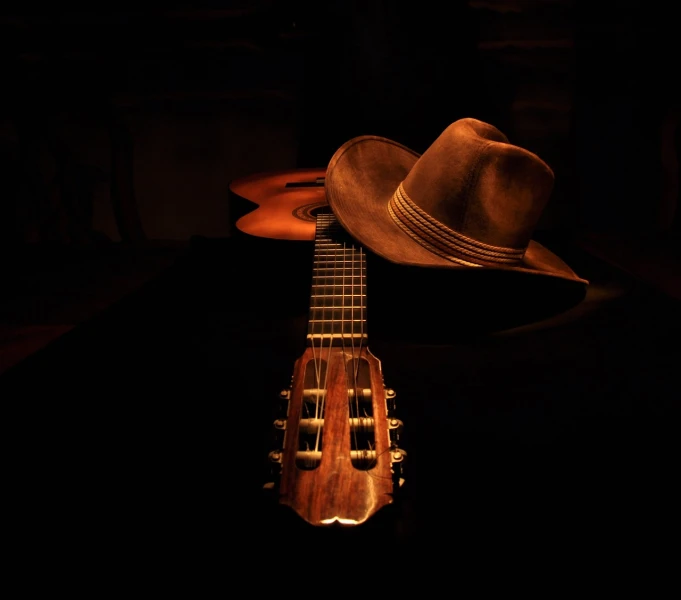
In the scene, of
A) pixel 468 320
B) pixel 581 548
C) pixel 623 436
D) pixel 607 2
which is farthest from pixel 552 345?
pixel 607 2

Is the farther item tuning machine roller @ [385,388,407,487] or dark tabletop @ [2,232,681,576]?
dark tabletop @ [2,232,681,576]

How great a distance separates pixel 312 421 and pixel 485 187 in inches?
Result: 23.2

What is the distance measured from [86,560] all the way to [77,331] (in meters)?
0.77

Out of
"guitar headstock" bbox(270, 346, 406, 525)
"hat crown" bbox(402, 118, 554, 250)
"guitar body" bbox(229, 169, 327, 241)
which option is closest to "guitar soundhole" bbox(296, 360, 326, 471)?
"guitar headstock" bbox(270, 346, 406, 525)

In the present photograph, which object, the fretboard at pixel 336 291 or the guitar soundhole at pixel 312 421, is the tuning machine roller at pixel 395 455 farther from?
the fretboard at pixel 336 291

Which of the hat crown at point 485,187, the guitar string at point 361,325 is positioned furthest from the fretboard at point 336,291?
the hat crown at point 485,187

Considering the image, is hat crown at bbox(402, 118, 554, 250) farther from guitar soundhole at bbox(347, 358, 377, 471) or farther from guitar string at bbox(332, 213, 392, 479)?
guitar soundhole at bbox(347, 358, 377, 471)

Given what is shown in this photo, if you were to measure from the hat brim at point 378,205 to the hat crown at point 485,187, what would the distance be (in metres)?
0.07

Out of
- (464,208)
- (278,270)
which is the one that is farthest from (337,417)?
(278,270)

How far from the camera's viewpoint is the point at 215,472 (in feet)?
2.63

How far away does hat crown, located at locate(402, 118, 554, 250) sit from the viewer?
0.99m

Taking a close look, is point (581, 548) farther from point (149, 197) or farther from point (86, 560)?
point (149, 197)

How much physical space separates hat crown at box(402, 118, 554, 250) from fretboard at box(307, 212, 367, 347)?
21 centimetres

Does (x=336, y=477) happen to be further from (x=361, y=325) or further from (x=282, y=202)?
(x=282, y=202)
